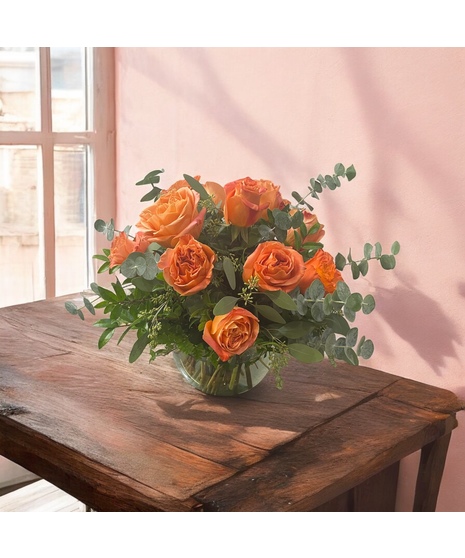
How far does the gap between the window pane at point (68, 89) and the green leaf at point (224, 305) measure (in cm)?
134

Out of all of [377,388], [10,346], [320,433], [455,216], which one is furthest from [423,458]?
[10,346]

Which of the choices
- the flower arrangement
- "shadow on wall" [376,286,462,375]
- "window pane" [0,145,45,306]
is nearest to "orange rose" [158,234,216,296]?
the flower arrangement

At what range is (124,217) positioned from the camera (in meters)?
2.43

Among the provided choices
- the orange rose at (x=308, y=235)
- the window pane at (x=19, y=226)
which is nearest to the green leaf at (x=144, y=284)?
the orange rose at (x=308, y=235)

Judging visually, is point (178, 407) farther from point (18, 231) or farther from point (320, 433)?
point (18, 231)

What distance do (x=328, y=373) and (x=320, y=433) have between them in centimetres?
27

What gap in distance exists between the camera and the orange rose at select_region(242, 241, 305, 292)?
1.13 meters

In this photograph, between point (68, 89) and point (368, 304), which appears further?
point (68, 89)

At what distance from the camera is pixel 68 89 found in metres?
2.29

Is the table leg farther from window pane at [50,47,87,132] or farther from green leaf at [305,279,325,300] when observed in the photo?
window pane at [50,47,87,132]

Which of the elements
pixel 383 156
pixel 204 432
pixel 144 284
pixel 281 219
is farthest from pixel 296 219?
pixel 383 156

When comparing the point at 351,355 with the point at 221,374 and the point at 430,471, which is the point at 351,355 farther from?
the point at 430,471

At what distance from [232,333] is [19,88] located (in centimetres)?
138

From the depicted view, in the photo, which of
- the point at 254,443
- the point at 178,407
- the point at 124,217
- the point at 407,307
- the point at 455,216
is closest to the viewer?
the point at 254,443
